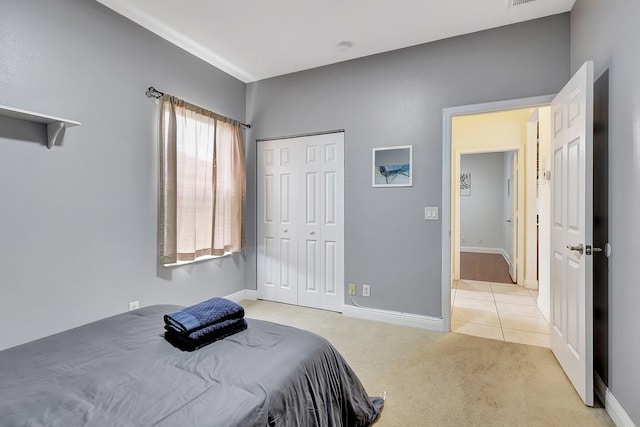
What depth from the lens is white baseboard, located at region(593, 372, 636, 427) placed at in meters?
1.70

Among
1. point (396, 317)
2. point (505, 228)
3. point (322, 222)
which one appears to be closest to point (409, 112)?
point (322, 222)

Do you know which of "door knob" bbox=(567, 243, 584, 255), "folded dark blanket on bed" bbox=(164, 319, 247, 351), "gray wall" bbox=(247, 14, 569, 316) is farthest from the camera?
"gray wall" bbox=(247, 14, 569, 316)

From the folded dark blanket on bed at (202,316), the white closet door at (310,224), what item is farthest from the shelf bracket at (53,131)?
the white closet door at (310,224)

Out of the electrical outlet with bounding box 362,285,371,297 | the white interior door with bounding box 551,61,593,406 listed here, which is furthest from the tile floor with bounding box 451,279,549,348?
the electrical outlet with bounding box 362,285,371,297

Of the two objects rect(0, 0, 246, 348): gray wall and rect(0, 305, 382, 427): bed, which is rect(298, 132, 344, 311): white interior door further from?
rect(0, 305, 382, 427): bed

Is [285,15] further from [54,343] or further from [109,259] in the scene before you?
[54,343]

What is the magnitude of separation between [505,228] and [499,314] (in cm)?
494

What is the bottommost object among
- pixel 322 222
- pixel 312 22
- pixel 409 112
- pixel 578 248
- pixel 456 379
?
pixel 456 379

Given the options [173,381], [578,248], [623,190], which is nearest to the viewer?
[173,381]

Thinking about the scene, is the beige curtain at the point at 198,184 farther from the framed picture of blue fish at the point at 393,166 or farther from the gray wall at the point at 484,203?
the gray wall at the point at 484,203

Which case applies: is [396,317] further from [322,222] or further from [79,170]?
[79,170]

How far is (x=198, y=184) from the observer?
3377 millimetres

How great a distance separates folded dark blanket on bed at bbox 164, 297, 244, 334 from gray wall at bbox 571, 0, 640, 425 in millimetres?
2020

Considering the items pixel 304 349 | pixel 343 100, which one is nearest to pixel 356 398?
pixel 304 349
